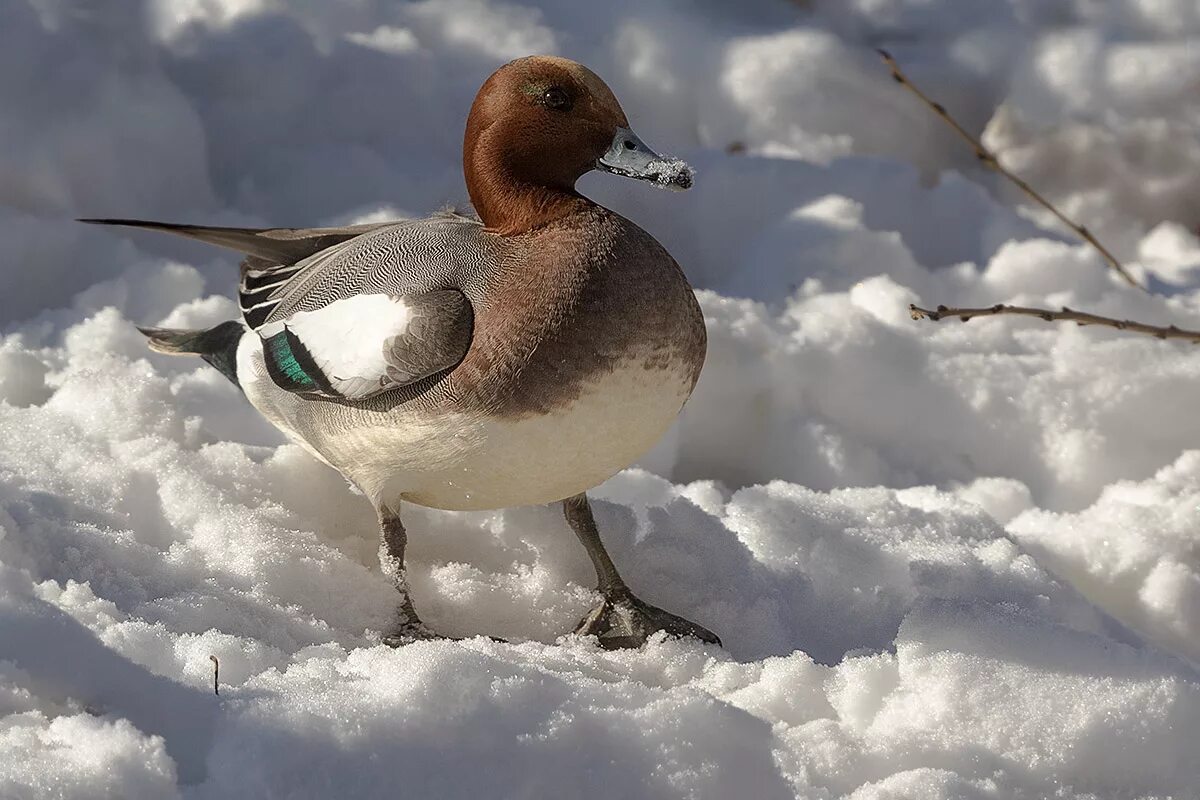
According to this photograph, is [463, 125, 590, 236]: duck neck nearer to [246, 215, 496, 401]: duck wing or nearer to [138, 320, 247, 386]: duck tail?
[246, 215, 496, 401]: duck wing

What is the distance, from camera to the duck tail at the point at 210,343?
10.6 feet

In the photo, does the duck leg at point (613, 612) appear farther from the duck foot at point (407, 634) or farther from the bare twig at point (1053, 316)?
the bare twig at point (1053, 316)

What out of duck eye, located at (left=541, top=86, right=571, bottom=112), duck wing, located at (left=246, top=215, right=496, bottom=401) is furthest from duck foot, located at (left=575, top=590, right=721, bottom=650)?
duck eye, located at (left=541, top=86, right=571, bottom=112)

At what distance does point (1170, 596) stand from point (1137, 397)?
85cm

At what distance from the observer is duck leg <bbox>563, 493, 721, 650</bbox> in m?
2.81

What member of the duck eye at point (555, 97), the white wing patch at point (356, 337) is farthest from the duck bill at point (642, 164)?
the white wing patch at point (356, 337)

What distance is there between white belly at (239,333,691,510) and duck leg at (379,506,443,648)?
0.15 ft

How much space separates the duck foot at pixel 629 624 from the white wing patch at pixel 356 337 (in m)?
0.64

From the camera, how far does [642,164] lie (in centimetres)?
271

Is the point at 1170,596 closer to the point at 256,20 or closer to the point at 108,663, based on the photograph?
the point at 108,663

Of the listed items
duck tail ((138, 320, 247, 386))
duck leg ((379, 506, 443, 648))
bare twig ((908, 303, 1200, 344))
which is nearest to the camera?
bare twig ((908, 303, 1200, 344))

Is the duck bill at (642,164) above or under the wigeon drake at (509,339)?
above

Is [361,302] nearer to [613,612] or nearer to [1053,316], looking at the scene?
[613,612]

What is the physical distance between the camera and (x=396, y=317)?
2.63m
